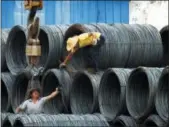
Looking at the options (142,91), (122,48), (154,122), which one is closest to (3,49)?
(122,48)

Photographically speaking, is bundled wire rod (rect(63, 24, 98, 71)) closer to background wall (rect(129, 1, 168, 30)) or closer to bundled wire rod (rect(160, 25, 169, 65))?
bundled wire rod (rect(160, 25, 169, 65))

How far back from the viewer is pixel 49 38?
13.7 m

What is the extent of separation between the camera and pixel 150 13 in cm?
1941

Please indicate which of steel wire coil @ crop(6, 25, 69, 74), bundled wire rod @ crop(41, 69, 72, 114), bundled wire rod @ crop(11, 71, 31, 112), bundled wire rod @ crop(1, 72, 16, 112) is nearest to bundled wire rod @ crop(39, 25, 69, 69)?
steel wire coil @ crop(6, 25, 69, 74)

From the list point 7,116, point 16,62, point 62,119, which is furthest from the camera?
point 16,62

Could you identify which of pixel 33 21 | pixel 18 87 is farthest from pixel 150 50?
pixel 33 21

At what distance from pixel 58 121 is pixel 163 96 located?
148 centimetres

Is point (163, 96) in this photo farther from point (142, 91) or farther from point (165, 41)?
point (165, 41)

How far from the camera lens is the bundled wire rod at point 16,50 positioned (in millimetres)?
14539

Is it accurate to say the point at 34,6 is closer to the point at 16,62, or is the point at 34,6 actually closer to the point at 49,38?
the point at 49,38

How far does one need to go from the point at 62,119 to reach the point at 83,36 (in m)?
1.62

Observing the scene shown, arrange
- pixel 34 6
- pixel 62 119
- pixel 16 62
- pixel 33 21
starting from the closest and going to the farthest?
pixel 34 6
pixel 33 21
pixel 62 119
pixel 16 62

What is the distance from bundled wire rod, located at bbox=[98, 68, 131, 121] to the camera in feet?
40.6

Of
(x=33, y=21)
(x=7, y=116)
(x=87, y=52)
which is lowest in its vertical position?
(x=7, y=116)
